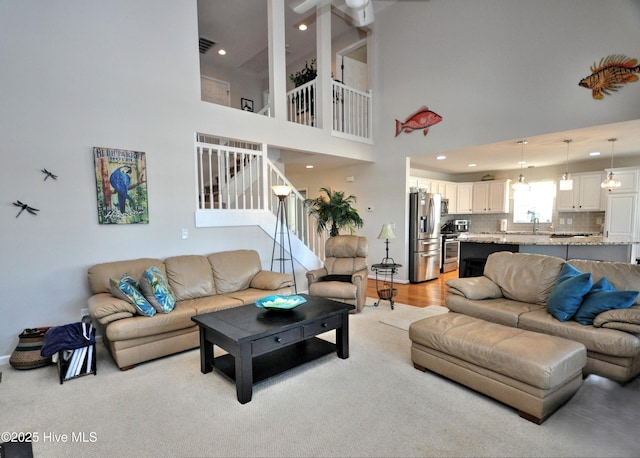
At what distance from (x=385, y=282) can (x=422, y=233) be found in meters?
1.22

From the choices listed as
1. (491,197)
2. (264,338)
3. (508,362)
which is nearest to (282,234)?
(264,338)

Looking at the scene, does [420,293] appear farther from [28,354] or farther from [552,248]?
[28,354]

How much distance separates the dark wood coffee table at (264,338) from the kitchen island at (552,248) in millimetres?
3224

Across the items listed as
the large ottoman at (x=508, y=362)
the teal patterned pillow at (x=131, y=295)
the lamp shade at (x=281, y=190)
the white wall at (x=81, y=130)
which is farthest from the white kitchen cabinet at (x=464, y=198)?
the teal patterned pillow at (x=131, y=295)

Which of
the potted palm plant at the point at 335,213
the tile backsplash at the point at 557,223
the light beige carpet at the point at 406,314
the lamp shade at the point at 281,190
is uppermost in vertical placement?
the lamp shade at the point at 281,190

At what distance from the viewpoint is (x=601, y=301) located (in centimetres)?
253

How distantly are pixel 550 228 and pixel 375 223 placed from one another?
4177mm

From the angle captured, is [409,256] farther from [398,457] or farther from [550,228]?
[398,457]

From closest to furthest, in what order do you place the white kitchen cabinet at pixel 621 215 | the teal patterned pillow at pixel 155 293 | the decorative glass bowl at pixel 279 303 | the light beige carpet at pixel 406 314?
1. the decorative glass bowl at pixel 279 303
2. the teal patterned pillow at pixel 155 293
3. the light beige carpet at pixel 406 314
4. the white kitchen cabinet at pixel 621 215

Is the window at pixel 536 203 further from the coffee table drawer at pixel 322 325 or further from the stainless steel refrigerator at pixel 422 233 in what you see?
the coffee table drawer at pixel 322 325

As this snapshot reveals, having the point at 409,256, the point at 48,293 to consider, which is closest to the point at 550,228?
the point at 409,256

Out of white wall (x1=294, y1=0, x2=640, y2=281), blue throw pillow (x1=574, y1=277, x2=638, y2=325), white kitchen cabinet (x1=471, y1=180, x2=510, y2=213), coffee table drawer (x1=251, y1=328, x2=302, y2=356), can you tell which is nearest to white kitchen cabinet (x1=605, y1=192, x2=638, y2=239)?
white wall (x1=294, y1=0, x2=640, y2=281)

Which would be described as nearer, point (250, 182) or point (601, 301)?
point (601, 301)

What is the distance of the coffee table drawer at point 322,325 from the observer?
2.69 metres
